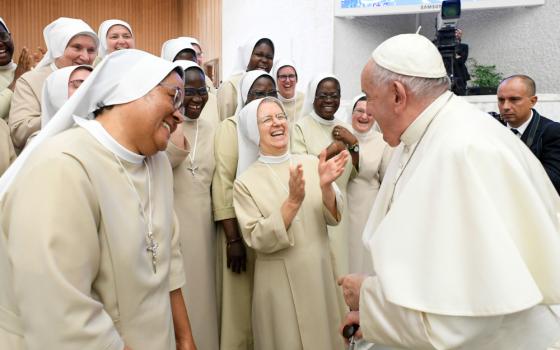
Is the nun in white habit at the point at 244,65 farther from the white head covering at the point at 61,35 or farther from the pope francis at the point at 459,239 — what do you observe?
the pope francis at the point at 459,239

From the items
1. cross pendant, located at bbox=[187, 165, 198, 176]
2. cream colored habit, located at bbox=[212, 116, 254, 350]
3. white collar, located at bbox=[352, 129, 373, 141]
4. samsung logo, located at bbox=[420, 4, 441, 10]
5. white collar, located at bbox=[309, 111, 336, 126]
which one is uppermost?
samsung logo, located at bbox=[420, 4, 441, 10]

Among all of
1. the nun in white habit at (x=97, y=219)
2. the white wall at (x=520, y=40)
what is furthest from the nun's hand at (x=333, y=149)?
the white wall at (x=520, y=40)

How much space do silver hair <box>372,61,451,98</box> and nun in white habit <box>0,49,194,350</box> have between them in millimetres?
709

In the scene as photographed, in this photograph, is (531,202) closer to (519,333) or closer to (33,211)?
(519,333)

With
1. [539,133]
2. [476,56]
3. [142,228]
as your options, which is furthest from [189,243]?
[476,56]

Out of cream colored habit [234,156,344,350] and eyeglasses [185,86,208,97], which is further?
eyeglasses [185,86,208,97]

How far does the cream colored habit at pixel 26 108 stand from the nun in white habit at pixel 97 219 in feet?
5.51

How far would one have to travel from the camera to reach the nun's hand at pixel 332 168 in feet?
9.27


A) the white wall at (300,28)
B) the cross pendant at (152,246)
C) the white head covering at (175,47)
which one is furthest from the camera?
the white wall at (300,28)

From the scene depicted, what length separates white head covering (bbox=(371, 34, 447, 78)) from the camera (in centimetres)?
176

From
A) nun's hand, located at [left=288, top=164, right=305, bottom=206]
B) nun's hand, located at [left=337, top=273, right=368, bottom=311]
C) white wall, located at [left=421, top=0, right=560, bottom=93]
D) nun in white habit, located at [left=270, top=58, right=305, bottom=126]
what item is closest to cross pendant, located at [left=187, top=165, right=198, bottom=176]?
nun's hand, located at [left=288, top=164, right=305, bottom=206]

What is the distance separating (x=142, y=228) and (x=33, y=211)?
391 millimetres

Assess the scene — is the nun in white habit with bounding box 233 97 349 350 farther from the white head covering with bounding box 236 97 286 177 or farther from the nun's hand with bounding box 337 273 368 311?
the nun's hand with bounding box 337 273 368 311

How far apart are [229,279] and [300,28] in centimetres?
781
